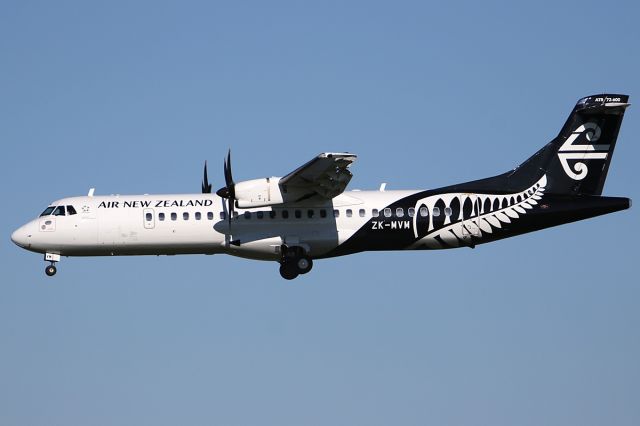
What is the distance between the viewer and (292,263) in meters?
35.0

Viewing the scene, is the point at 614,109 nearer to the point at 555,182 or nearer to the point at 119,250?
the point at 555,182

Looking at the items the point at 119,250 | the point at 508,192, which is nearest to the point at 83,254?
the point at 119,250

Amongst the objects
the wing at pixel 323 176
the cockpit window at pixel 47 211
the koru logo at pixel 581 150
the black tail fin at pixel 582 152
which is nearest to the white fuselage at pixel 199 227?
the cockpit window at pixel 47 211

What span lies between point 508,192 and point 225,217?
32.0 ft

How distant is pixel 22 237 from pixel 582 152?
1981 cm

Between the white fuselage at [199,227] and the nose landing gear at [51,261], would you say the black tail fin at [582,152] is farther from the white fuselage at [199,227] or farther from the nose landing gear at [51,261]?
the nose landing gear at [51,261]

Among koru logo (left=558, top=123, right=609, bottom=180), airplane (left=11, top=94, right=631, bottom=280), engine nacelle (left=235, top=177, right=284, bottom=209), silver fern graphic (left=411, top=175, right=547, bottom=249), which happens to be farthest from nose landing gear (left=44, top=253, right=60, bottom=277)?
koru logo (left=558, top=123, right=609, bottom=180)

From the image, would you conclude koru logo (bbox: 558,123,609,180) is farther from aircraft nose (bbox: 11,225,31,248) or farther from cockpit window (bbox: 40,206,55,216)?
aircraft nose (bbox: 11,225,31,248)

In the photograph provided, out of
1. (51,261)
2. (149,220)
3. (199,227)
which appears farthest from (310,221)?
(51,261)

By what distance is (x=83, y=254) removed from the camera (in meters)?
36.0

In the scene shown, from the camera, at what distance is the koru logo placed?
36.6m

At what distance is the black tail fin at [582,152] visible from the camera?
36344 mm

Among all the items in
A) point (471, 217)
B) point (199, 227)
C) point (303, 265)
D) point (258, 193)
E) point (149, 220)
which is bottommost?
point (303, 265)

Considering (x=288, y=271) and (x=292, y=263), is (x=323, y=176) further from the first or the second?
(x=288, y=271)
